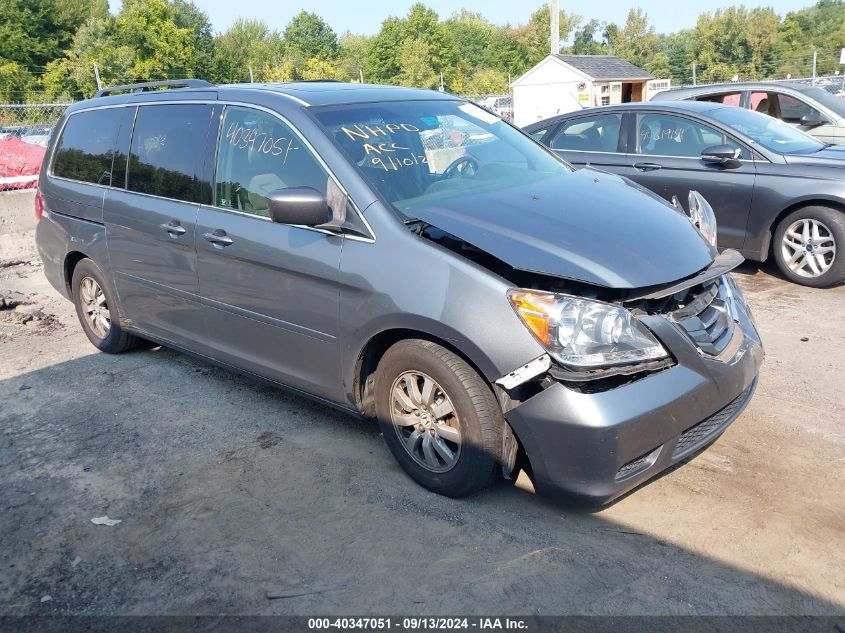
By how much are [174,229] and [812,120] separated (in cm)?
924

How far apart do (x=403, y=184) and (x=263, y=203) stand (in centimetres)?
81

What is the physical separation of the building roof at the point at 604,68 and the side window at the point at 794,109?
19.5 meters

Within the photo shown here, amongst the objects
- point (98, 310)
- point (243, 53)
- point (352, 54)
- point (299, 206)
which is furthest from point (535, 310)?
point (352, 54)

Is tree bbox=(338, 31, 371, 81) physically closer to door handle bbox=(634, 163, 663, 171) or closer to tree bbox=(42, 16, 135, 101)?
tree bbox=(42, 16, 135, 101)

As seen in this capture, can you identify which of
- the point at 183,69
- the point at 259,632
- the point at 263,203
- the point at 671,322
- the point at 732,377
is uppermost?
the point at 183,69

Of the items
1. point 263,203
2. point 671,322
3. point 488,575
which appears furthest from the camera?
point 263,203

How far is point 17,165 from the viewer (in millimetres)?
10555

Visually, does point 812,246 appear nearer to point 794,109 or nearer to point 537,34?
point 794,109

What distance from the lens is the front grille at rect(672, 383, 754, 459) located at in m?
3.16

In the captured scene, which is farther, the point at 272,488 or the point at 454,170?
the point at 454,170

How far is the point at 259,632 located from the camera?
2.70m

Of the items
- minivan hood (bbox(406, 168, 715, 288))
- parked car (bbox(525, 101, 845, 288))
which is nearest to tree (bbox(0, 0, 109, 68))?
parked car (bbox(525, 101, 845, 288))

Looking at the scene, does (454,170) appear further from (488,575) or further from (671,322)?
(488,575)

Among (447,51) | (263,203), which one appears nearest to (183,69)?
(447,51)
